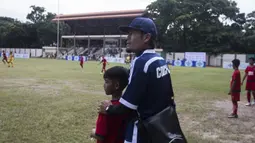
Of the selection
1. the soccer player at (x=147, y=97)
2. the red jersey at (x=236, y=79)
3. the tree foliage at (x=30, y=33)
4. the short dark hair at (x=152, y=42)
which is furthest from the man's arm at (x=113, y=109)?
the tree foliage at (x=30, y=33)

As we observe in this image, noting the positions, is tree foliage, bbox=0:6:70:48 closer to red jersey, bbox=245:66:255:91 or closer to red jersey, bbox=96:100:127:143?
red jersey, bbox=245:66:255:91

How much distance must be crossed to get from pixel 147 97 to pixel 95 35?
207 ft

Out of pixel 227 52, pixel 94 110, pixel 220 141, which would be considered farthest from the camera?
pixel 227 52

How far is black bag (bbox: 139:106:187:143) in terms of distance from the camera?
2.19 meters

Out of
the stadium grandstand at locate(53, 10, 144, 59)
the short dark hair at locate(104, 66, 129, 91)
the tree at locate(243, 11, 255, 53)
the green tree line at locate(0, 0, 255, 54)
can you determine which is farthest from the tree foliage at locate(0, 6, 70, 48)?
the short dark hair at locate(104, 66, 129, 91)

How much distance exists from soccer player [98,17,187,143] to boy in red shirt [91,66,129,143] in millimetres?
135

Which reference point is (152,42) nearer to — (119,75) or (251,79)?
(119,75)

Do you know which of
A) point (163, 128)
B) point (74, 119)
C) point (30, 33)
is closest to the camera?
point (163, 128)

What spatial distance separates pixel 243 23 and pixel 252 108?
47.0 meters

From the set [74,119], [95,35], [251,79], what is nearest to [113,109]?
[74,119]

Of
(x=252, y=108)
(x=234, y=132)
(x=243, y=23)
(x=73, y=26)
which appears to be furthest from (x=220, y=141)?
(x=73, y=26)

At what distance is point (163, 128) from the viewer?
7.22 feet

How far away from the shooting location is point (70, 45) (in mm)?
70875

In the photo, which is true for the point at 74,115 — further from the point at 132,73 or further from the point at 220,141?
the point at 132,73
